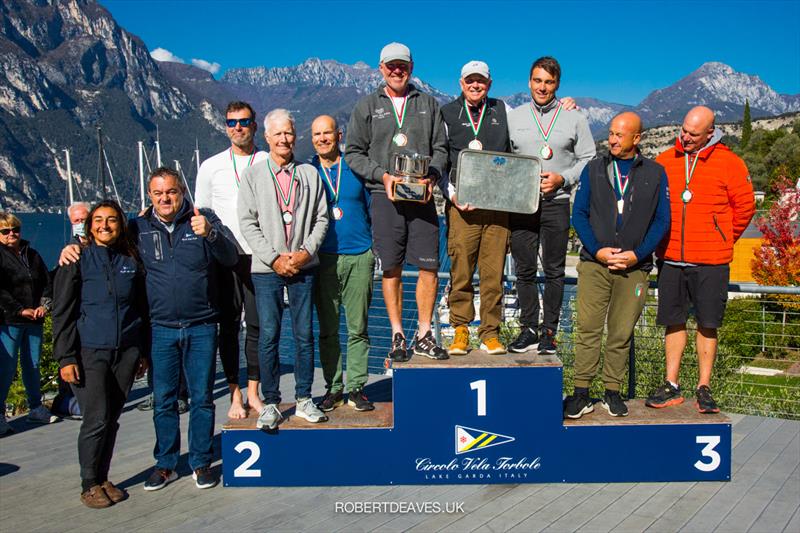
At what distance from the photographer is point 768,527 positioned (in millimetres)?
3480

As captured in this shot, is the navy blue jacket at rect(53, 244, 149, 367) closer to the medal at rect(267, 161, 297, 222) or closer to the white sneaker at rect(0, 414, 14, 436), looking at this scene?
the medal at rect(267, 161, 297, 222)

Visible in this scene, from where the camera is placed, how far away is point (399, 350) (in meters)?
4.19

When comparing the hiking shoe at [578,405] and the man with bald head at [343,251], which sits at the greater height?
the man with bald head at [343,251]

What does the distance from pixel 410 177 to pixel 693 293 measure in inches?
81.5

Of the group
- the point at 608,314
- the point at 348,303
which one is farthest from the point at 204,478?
the point at 608,314

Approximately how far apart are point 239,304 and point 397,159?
1494 mm

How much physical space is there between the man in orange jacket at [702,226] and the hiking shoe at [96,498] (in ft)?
11.8

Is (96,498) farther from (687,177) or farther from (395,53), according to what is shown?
(687,177)

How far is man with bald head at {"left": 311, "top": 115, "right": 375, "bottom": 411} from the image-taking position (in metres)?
4.25

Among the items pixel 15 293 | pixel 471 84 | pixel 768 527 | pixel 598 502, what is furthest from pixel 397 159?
pixel 15 293

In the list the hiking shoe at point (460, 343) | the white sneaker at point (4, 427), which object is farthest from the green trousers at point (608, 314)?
the white sneaker at point (4, 427)

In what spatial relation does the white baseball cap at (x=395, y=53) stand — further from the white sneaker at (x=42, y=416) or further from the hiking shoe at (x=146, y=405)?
the white sneaker at (x=42, y=416)

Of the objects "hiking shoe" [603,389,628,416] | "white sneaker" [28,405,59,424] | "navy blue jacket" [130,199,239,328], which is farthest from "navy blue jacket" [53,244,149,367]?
"hiking shoe" [603,389,628,416]

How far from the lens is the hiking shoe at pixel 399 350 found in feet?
13.7
